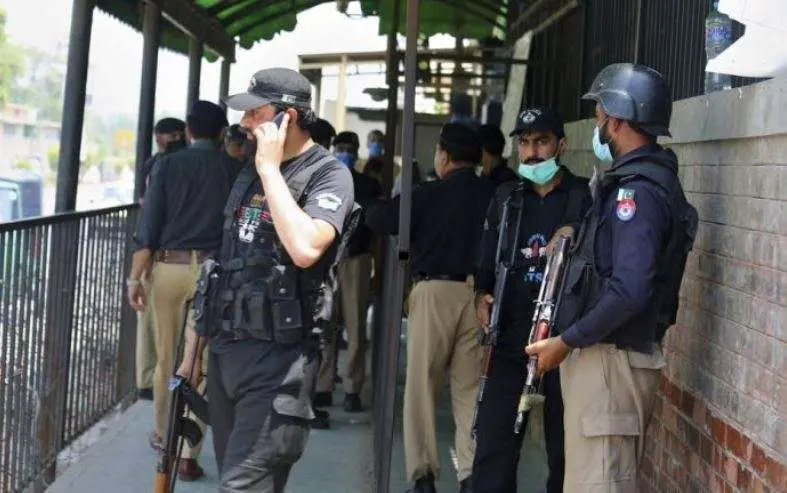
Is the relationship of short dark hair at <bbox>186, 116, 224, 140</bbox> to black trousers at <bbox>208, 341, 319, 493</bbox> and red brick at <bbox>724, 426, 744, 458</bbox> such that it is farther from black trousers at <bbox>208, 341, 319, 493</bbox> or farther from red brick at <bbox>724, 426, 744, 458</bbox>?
red brick at <bbox>724, 426, 744, 458</bbox>

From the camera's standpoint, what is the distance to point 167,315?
23.2ft

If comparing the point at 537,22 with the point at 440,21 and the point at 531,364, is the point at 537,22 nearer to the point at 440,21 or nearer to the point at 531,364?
the point at 440,21

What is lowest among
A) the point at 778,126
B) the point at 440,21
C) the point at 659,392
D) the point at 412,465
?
the point at 412,465

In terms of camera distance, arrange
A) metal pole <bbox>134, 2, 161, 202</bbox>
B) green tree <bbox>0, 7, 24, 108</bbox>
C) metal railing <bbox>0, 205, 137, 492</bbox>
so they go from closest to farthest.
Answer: metal railing <bbox>0, 205, 137, 492</bbox> < metal pole <bbox>134, 2, 161, 202</bbox> < green tree <bbox>0, 7, 24, 108</bbox>

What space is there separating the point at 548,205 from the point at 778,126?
1.88 m

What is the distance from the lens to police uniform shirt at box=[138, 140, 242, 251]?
6.75 meters

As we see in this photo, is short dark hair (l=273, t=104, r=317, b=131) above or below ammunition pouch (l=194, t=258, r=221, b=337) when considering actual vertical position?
above

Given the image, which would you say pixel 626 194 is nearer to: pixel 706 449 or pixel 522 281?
pixel 706 449

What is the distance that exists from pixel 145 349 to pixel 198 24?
4.16 metres

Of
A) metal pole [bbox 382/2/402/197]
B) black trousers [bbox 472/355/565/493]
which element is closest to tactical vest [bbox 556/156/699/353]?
black trousers [bbox 472/355/565/493]

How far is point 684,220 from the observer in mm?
3934

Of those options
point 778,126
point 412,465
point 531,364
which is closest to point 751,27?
point 778,126

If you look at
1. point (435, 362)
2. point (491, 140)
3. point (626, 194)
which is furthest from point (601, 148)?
point (491, 140)

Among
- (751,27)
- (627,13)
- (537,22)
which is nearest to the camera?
(751,27)
